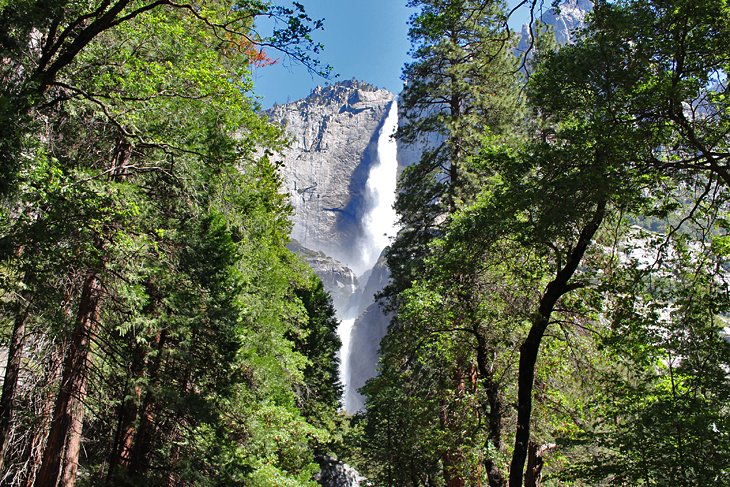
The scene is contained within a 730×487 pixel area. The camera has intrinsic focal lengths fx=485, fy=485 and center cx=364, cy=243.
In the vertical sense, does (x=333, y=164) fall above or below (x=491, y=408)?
above

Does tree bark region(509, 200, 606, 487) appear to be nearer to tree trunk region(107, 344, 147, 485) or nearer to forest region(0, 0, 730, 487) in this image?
forest region(0, 0, 730, 487)

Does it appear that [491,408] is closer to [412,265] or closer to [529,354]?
[529,354]

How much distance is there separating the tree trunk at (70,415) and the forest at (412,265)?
Answer: 3cm

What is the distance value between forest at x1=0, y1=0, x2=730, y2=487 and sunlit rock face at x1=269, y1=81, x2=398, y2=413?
92.0 meters

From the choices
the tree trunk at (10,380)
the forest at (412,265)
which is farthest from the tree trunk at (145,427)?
the tree trunk at (10,380)

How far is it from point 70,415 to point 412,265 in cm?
793

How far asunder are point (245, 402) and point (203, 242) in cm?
373

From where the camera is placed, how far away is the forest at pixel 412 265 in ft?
18.0

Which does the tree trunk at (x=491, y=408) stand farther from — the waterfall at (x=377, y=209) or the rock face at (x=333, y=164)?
the rock face at (x=333, y=164)

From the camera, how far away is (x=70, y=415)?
6.94 m

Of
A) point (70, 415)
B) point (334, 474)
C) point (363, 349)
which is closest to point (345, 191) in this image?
point (363, 349)

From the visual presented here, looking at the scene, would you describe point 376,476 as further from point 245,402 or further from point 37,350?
point 37,350

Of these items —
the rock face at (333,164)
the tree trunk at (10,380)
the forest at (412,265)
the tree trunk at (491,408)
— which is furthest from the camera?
the rock face at (333,164)

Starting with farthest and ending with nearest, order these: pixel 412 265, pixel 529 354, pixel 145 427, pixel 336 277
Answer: pixel 336 277 < pixel 412 265 < pixel 145 427 < pixel 529 354
